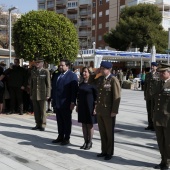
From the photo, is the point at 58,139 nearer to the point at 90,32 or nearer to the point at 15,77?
the point at 15,77

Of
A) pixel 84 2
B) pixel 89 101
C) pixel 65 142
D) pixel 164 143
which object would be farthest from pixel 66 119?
pixel 84 2

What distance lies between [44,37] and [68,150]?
6.69 meters

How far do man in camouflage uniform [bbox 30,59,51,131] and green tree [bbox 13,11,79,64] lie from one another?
3.85m

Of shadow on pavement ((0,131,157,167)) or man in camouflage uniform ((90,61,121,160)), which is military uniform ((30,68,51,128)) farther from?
man in camouflage uniform ((90,61,121,160))

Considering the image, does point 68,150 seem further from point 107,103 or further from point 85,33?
point 85,33

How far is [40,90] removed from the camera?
8211 mm

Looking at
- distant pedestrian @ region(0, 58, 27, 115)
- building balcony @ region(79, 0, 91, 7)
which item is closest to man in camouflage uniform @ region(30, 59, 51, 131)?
distant pedestrian @ region(0, 58, 27, 115)

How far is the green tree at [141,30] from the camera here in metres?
44.5

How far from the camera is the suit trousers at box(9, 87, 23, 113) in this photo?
35.3ft

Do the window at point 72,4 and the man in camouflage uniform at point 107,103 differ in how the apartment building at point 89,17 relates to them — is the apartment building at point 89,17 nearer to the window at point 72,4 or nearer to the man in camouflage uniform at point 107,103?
the window at point 72,4

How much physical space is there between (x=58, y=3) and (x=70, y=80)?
71.4 metres

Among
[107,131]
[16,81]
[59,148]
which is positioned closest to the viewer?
[107,131]

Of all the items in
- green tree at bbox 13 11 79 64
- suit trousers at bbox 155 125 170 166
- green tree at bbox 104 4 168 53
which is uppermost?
green tree at bbox 104 4 168 53

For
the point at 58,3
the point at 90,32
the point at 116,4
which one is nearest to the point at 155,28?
the point at 116,4
